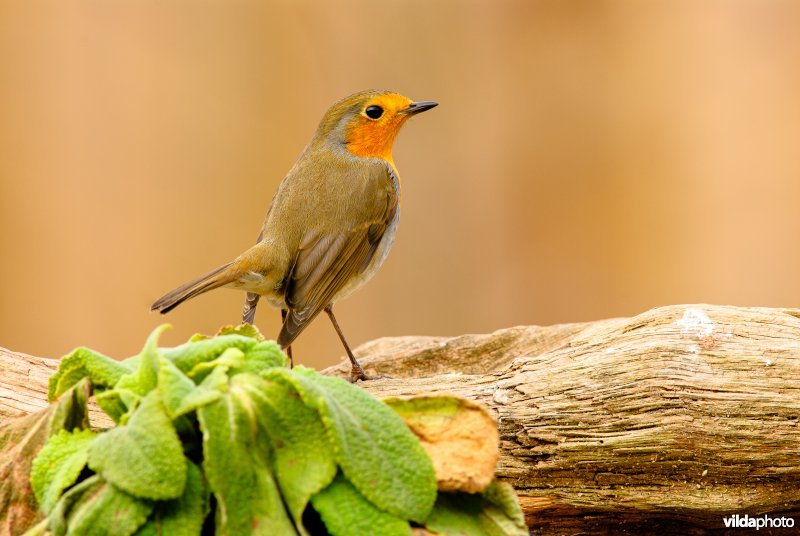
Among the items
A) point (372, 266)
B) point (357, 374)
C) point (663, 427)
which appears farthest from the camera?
point (372, 266)

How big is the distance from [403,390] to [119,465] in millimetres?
1063

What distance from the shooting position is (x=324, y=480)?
3.64 feet

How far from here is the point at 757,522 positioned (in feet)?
5.62

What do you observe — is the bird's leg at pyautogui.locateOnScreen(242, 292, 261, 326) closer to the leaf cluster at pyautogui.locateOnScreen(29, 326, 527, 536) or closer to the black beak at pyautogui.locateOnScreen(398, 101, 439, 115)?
the black beak at pyautogui.locateOnScreen(398, 101, 439, 115)

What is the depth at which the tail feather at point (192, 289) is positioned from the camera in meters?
2.31

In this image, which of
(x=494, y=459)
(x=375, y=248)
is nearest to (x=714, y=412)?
(x=494, y=459)

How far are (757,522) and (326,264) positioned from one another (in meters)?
1.60

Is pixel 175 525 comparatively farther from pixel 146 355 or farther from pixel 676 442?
pixel 676 442

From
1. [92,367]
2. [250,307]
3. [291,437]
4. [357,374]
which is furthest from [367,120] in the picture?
[291,437]

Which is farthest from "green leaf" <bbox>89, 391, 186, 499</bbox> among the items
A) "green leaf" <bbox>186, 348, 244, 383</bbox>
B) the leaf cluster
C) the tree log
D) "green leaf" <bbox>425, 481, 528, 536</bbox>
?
the tree log

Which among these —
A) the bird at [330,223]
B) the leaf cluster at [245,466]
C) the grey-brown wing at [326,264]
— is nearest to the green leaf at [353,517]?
the leaf cluster at [245,466]

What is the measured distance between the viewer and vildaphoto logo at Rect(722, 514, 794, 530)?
1.70 metres

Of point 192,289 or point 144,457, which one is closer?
point 144,457

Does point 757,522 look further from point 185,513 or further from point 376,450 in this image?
point 185,513
